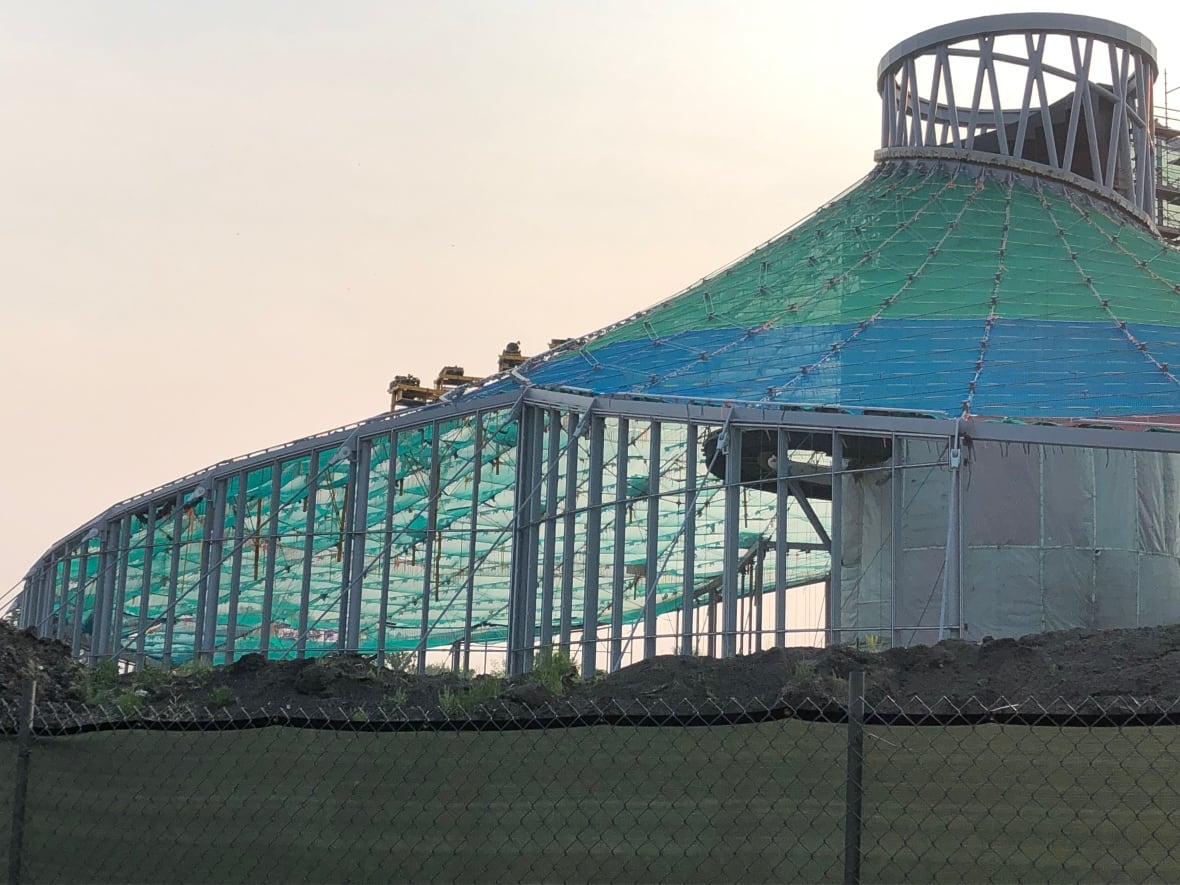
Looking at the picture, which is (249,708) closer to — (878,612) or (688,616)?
(688,616)

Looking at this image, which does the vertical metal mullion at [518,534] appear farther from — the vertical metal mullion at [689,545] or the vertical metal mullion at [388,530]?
the vertical metal mullion at [689,545]

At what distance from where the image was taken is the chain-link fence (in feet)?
21.4

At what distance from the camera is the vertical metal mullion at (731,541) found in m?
26.4

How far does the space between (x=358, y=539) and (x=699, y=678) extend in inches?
765

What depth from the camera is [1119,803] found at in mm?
6496

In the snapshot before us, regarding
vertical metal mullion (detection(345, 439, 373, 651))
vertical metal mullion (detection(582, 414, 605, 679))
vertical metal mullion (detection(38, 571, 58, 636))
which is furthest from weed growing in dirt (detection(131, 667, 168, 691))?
vertical metal mullion (detection(38, 571, 58, 636))

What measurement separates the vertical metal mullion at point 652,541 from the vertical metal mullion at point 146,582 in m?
12.8

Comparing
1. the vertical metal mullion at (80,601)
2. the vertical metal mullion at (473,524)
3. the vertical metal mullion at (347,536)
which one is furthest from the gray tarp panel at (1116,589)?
the vertical metal mullion at (80,601)

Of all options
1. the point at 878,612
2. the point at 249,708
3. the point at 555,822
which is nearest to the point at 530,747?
the point at 555,822

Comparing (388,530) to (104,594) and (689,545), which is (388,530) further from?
(104,594)

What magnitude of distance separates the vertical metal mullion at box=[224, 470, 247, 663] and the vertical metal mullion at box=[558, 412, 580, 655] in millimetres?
7524

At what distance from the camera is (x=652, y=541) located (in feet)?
91.2

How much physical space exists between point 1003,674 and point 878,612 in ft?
49.7

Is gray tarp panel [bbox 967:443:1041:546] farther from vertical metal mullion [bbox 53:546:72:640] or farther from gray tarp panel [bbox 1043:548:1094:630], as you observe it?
vertical metal mullion [bbox 53:546:72:640]
